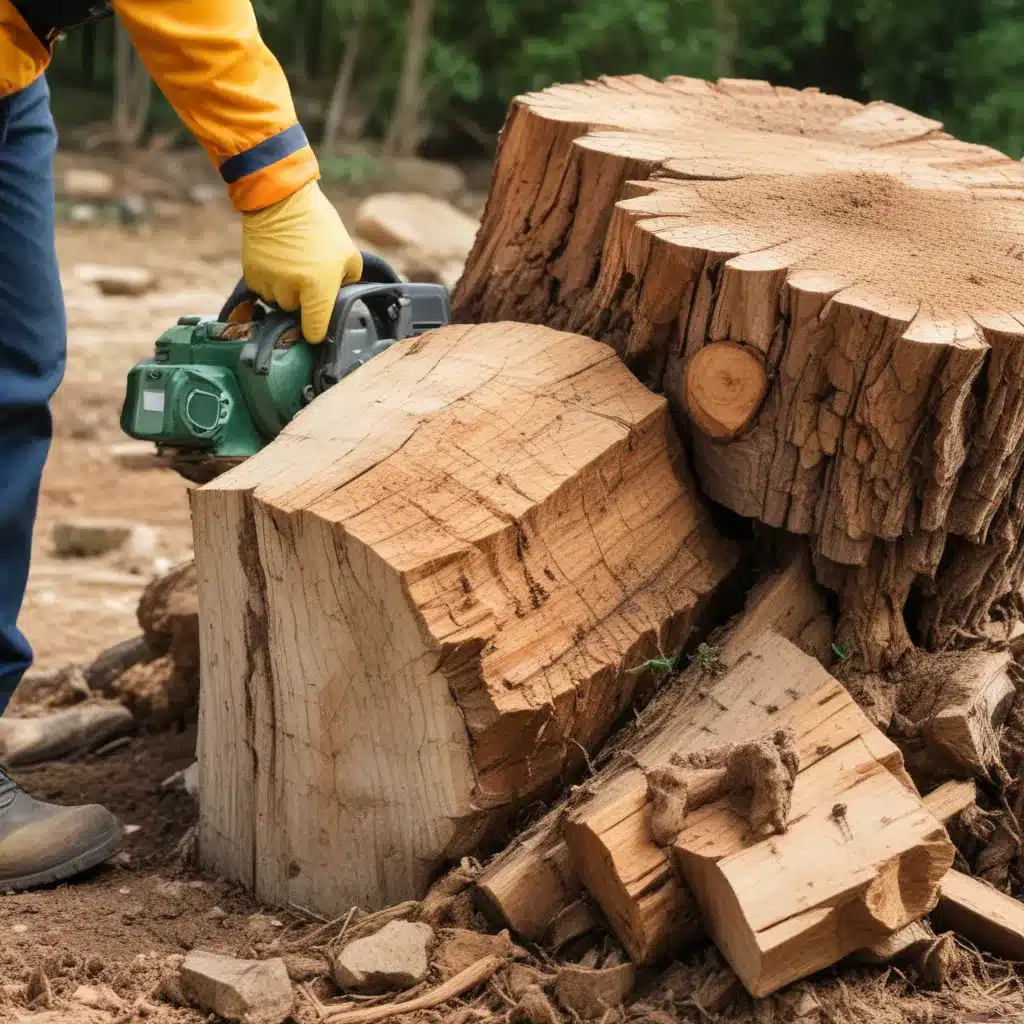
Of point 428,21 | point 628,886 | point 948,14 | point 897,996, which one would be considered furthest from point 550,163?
point 428,21

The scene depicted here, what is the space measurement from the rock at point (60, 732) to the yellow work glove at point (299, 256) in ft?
3.81

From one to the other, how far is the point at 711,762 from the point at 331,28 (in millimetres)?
11956

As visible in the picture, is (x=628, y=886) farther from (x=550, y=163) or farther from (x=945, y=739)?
(x=550, y=163)

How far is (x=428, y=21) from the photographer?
12.2 m

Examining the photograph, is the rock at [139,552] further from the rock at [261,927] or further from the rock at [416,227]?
the rock at [416,227]

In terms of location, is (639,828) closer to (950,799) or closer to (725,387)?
(950,799)

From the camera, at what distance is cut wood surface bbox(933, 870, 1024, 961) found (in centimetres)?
214

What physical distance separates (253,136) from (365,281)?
417mm

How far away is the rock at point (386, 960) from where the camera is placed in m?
2.00

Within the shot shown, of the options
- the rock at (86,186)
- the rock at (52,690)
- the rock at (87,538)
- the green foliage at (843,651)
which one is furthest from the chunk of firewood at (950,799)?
the rock at (86,186)

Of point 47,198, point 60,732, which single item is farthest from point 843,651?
point 60,732

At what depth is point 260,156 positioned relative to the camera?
265cm

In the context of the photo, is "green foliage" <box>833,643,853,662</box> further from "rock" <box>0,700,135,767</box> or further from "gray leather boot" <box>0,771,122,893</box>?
"rock" <box>0,700,135,767</box>

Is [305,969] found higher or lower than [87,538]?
higher
